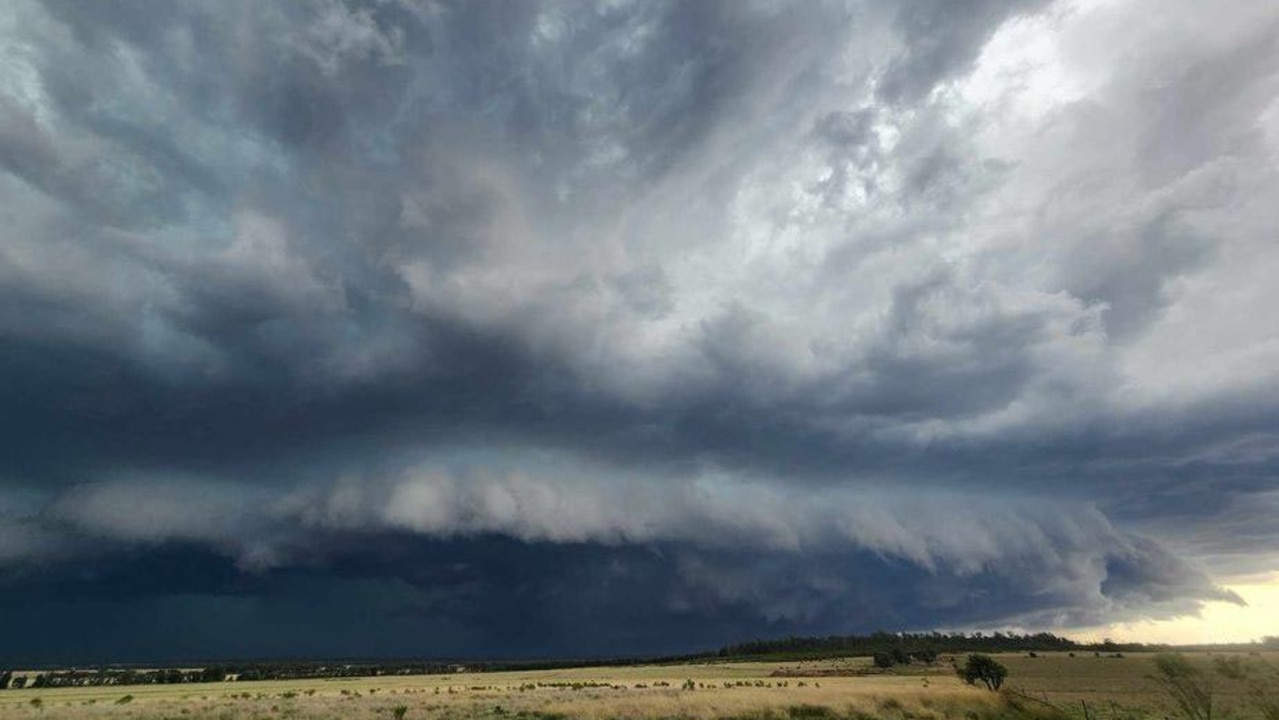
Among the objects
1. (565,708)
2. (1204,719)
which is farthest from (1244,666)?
(565,708)

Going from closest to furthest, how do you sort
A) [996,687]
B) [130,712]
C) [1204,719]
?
[1204,719] < [130,712] < [996,687]

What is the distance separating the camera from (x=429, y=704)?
6241 centimetres

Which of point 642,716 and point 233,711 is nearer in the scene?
point 642,716

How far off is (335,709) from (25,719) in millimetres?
20402

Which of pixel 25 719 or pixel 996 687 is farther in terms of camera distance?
pixel 996 687

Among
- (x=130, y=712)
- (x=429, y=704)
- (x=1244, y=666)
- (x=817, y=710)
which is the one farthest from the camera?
(x=429, y=704)

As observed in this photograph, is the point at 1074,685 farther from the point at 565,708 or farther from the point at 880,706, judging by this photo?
the point at 565,708

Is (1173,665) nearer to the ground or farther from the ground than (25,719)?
farther from the ground

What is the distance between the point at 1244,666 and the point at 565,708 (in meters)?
40.3

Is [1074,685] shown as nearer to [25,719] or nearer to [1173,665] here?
[1173,665]

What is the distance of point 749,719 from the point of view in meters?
46.4

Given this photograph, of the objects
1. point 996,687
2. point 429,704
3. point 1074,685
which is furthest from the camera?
point 1074,685

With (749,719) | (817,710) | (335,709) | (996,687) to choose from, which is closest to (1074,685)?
(996,687)

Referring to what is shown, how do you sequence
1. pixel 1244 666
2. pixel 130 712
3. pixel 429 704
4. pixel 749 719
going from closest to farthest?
pixel 1244 666, pixel 749 719, pixel 130 712, pixel 429 704
